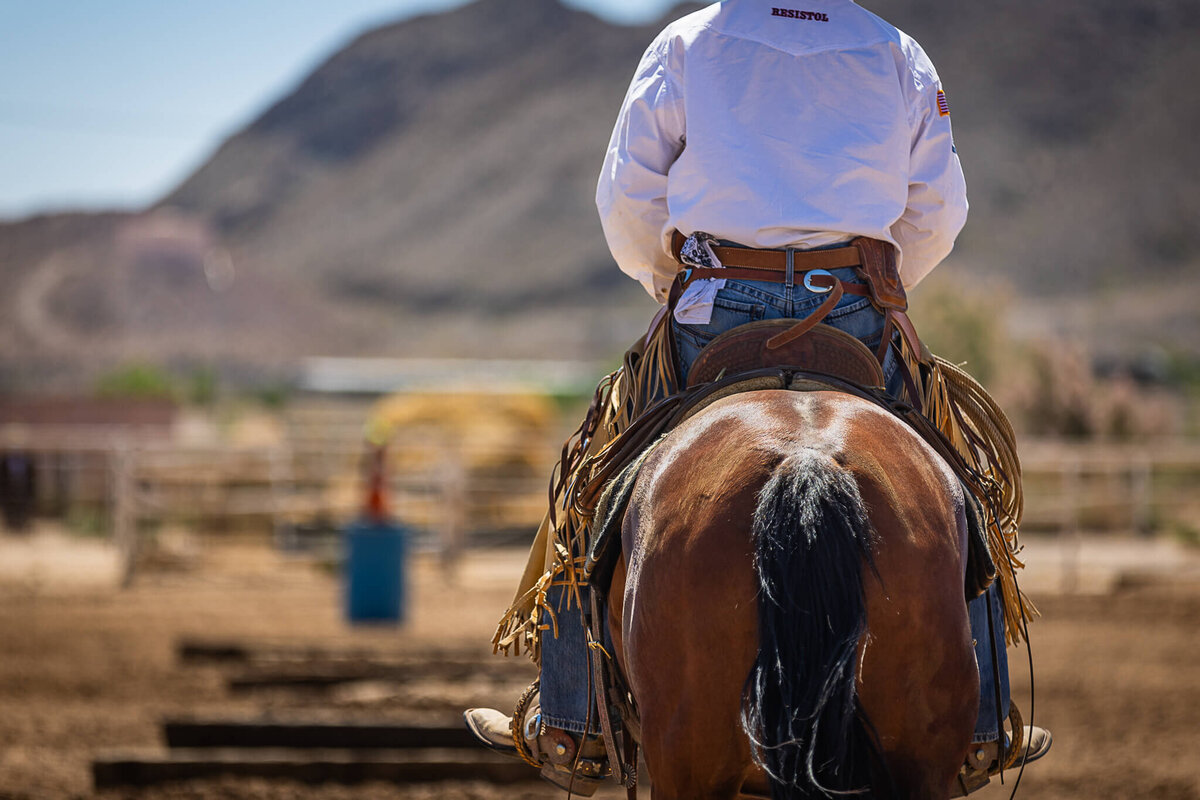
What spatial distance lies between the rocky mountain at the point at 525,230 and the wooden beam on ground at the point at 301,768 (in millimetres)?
40424

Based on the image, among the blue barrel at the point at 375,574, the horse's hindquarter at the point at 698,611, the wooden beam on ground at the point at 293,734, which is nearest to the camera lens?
the horse's hindquarter at the point at 698,611

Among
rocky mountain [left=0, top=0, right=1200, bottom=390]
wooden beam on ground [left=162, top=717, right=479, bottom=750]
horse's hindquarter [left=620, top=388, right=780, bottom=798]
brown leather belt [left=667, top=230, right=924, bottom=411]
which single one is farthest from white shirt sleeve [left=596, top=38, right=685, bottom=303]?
rocky mountain [left=0, top=0, right=1200, bottom=390]

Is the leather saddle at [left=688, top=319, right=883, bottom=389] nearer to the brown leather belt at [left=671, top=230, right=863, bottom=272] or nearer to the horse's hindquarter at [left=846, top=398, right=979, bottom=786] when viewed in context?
the brown leather belt at [left=671, top=230, right=863, bottom=272]

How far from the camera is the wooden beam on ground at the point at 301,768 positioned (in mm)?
5316

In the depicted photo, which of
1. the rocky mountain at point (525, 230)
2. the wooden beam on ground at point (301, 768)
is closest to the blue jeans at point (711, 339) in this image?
the wooden beam on ground at point (301, 768)

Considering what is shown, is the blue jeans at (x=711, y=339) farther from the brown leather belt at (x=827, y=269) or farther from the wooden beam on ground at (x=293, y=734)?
the wooden beam on ground at (x=293, y=734)

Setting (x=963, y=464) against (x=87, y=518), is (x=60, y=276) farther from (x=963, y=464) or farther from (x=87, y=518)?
(x=963, y=464)

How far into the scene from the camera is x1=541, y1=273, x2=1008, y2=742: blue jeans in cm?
269

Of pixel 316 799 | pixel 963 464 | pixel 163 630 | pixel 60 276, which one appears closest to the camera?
pixel 963 464

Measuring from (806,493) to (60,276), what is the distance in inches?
3694

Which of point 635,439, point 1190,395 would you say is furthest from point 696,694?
point 1190,395

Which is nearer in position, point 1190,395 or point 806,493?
point 806,493

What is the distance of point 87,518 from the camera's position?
57.2ft

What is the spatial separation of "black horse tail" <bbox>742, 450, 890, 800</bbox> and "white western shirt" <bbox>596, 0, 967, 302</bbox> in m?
0.84
